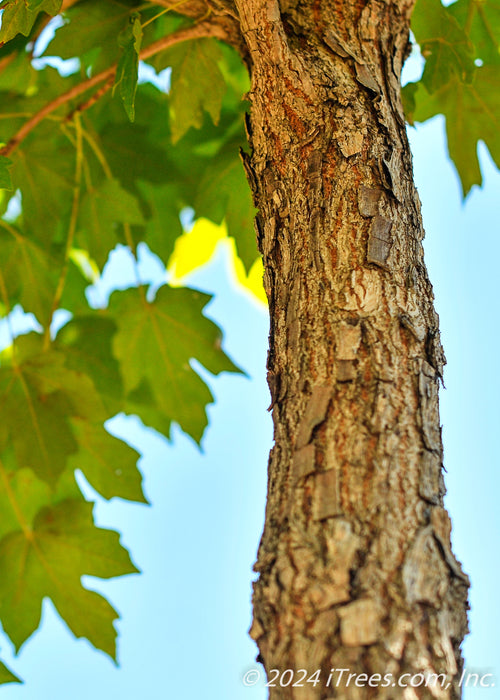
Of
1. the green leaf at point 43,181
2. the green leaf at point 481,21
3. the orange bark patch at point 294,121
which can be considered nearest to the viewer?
the orange bark patch at point 294,121

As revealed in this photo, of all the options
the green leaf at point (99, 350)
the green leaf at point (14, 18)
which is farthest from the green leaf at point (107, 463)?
the green leaf at point (14, 18)

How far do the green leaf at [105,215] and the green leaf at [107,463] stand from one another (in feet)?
1.61

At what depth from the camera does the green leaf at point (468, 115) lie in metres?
1.92

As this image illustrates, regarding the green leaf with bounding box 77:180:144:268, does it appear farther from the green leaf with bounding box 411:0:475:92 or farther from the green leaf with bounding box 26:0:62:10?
the green leaf with bounding box 411:0:475:92

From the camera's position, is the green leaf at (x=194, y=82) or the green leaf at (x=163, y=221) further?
the green leaf at (x=163, y=221)

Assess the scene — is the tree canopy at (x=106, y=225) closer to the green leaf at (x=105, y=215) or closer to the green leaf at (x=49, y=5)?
the green leaf at (x=105, y=215)

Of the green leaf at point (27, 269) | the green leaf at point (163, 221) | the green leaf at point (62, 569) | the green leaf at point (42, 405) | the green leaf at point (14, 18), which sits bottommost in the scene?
the green leaf at point (62, 569)

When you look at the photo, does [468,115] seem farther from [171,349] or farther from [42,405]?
[42,405]

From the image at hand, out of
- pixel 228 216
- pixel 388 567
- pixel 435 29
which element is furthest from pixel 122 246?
pixel 388 567

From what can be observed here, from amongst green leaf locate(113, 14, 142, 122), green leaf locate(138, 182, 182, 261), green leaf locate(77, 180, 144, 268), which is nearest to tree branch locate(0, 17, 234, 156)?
green leaf locate(113, 14, 142, 122)

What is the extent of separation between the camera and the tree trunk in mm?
742

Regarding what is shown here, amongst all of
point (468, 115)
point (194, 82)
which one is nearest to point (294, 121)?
point (194, 82)

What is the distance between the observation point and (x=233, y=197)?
2.01 metres

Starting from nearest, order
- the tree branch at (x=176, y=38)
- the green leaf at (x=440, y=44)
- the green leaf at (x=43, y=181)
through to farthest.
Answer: the tree branch at (x=176, y=38), the green leaf at (x=440, y=44), the green leaf at (x=43, y=181)
